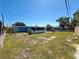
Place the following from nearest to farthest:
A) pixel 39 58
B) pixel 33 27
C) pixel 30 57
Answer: pixel 39 58 < pixel 30 57 < pixel 33 27

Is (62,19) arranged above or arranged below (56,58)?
above

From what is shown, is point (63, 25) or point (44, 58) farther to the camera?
point (63, 25)

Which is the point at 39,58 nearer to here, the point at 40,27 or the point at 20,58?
the point at 20,58

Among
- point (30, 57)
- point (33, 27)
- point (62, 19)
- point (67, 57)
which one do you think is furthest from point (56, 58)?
point (62, 19)

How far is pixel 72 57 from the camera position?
965 cm

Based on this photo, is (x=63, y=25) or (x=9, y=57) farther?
(x=63, y=25)

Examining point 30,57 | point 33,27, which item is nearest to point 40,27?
point 33,27

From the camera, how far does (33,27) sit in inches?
2586

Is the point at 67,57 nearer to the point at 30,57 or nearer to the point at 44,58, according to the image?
the point at 44,58

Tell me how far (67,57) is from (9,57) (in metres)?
3.81

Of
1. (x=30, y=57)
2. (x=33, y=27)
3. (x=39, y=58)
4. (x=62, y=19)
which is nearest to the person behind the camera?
(x=39, y=58)

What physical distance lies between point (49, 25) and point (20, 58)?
58515 millimetres

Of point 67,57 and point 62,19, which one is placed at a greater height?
point 62,19

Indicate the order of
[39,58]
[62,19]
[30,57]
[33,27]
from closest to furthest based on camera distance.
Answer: [39,58]
[30,57]
[33,27]
[62,19]
